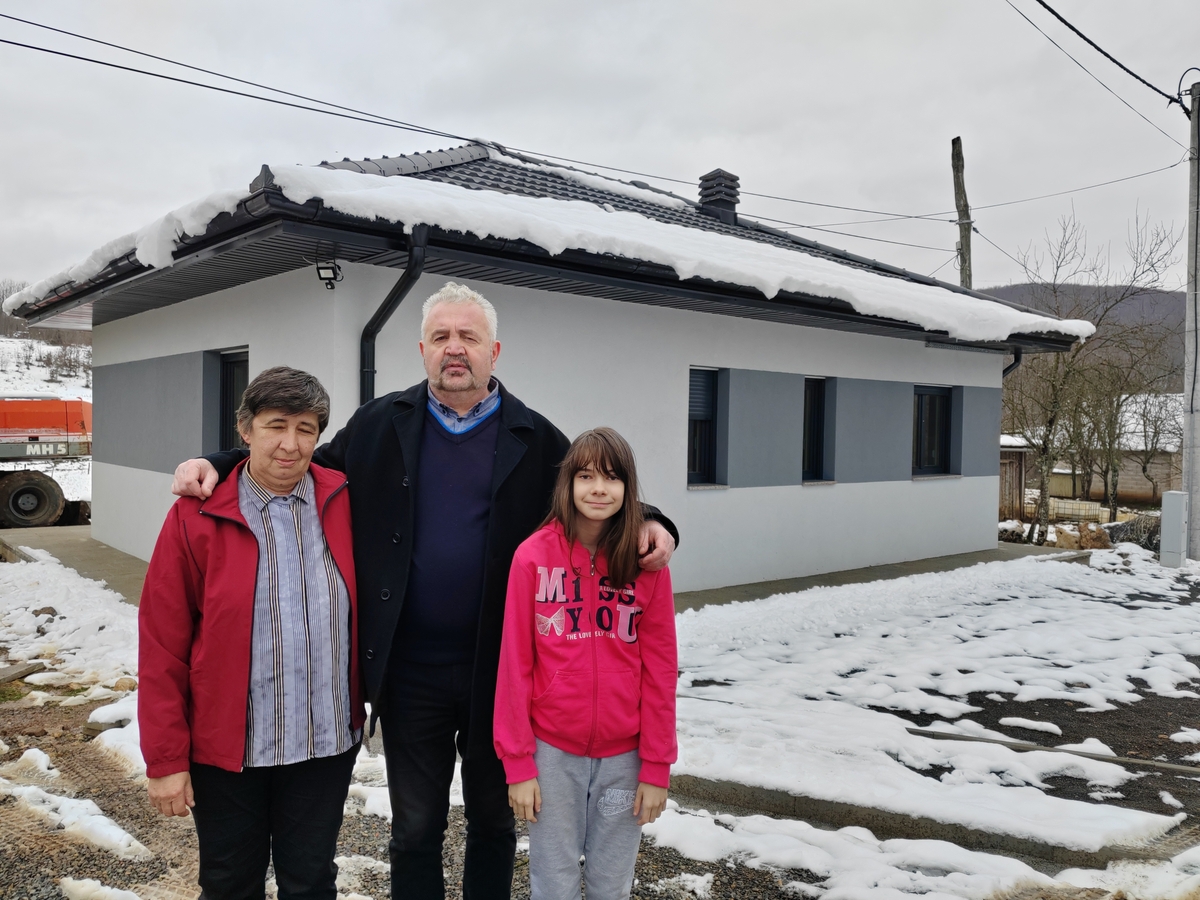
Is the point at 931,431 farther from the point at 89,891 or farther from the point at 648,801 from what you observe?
the point at 89,891

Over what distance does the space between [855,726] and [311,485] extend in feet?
10.8

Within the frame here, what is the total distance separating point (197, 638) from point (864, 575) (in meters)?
8.01

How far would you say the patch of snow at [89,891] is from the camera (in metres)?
2.65

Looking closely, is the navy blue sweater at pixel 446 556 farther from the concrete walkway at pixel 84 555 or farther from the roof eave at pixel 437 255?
the concrete walkway at pixel 84 555

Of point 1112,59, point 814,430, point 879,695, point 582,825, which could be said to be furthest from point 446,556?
point 1112,59

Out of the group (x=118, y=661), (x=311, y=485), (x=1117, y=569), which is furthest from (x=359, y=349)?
(x=1117, y=569)

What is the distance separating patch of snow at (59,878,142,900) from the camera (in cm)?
265

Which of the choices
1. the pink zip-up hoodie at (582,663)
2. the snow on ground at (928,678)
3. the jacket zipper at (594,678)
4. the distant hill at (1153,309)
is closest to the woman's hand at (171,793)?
the pink zip-up hoodie at (582,663)

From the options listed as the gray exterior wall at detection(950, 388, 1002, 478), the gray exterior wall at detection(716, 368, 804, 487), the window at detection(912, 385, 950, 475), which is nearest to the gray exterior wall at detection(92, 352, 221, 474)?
the gray exterior wall at detection(716, 368, 804, 487)

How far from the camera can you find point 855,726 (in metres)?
4.25

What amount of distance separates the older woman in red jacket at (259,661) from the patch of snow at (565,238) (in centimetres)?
304

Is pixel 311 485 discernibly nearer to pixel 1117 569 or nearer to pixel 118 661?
pixel 118 661

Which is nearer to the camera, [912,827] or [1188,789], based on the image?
[912,827]

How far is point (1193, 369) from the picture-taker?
11.0m
